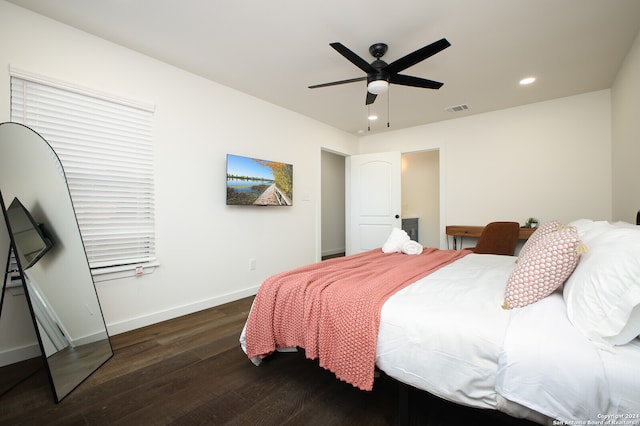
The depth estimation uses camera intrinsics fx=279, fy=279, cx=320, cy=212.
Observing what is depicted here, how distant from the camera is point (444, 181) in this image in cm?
446

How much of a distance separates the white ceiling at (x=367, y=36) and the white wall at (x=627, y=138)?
0.17 meters

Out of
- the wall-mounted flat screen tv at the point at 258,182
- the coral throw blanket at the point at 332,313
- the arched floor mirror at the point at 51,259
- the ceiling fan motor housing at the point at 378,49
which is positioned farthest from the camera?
the wall-mounted flat screen tv at the point at 258,182

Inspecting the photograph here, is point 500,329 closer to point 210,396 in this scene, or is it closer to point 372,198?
point 210,396

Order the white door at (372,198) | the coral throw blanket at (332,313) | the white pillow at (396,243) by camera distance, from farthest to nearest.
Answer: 1. the white door at (372,198)
2. the white pillow at (396,243)
3. the coral throw blanket at (332,313)

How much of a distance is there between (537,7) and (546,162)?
241 centimetres

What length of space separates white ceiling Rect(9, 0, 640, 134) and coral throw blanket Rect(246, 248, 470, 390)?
1867mm

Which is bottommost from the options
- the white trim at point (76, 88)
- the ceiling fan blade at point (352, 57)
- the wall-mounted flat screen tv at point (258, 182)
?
the wall-mounted flat screen tv at point (258, 182)

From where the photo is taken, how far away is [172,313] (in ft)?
9.24

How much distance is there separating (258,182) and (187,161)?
0.86 metres

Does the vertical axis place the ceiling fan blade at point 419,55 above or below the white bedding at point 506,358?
above

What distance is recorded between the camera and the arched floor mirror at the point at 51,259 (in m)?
1.73

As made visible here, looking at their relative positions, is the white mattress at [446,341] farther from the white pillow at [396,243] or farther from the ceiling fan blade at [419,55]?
the ceiling fan blade at [419,55]

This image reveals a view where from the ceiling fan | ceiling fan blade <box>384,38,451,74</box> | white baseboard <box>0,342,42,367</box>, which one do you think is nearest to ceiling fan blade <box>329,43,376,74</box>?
the ceiling fan

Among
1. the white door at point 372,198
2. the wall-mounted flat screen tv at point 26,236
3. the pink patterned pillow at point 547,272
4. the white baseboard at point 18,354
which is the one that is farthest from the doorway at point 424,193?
the white baseboard at point 18,354
